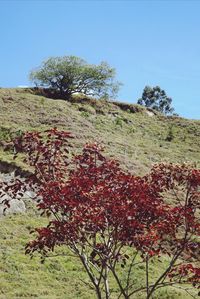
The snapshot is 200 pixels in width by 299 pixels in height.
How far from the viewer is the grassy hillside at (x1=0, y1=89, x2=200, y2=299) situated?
577 inches

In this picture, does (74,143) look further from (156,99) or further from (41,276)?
(156,99)

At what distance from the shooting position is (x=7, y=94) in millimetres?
44125

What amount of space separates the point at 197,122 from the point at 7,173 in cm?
3232

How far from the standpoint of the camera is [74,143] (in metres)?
31.7

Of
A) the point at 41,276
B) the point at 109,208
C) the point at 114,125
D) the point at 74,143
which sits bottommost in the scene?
the point at 41,276

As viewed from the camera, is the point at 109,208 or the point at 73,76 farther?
the point at 73,76

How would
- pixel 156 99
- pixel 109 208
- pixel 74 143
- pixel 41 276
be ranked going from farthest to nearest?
pixel 156 99 → pixel 74 143 → pixel 41 276 → pixel 109 208

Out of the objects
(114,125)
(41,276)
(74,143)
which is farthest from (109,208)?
(114,125)

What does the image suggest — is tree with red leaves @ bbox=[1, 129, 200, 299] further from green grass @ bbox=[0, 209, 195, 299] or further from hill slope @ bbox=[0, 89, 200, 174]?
hill slope @ bbox=[0, 89, 200, 174]

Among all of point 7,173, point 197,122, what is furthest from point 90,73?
point 7,173

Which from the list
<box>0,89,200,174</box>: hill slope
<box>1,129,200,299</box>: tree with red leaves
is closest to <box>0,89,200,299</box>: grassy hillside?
<box>0,89,200,174</box>: hill slope

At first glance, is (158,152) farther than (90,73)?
No

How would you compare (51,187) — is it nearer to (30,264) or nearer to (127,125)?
(30,264)

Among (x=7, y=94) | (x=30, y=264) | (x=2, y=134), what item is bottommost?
(x=30, y=264)
